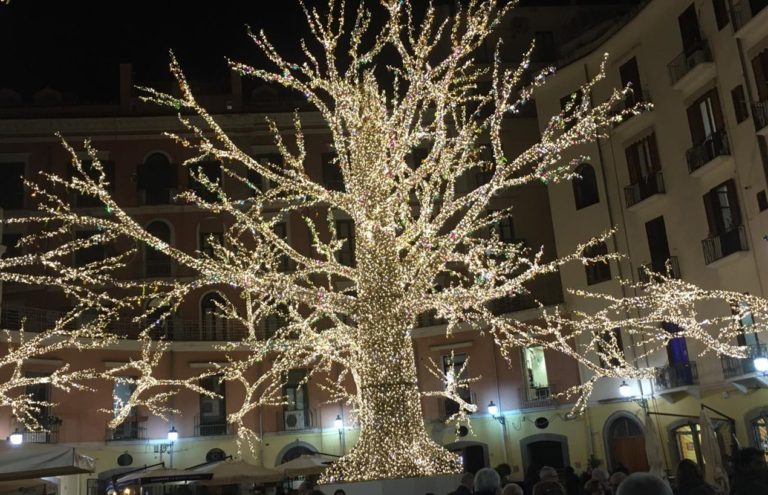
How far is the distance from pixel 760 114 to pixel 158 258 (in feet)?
62.8

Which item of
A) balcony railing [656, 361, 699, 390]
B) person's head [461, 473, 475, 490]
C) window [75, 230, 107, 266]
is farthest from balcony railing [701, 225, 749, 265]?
window [75, 230, 107, 266]

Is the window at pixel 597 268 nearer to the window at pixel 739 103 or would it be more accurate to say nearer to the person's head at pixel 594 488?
the window at pixel 739 103

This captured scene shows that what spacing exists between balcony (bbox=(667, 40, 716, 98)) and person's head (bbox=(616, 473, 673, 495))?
17.8 metres

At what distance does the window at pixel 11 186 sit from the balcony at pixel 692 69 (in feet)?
67.6

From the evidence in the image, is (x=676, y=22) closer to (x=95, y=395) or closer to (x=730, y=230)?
(x=730, y=230)

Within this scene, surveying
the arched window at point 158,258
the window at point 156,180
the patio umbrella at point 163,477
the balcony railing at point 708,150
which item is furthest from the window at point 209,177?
the balcony railing at point 708,150

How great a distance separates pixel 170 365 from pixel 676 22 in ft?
58.6

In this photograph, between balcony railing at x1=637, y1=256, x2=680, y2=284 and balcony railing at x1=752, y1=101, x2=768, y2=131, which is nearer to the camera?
balcony railing at x1=752, y1=101, x2=768, y2=131

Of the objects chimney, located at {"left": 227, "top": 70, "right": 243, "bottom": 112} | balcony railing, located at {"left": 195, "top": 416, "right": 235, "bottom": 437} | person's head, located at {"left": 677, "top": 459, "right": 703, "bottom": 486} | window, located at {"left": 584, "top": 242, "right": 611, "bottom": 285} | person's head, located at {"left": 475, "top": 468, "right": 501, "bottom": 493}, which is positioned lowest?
person's head, located at {"left": 475, "top": 468, "right": 501, "bottom": 493}

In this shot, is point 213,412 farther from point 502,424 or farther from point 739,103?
point 739,103

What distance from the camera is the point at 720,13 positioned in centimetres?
1902

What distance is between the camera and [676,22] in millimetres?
20688

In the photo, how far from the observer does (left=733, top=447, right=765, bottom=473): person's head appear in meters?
5.09

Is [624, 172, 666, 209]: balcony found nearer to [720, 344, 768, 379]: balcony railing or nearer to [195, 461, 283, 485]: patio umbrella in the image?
[720, 344, 768, 379]: balcony railing
